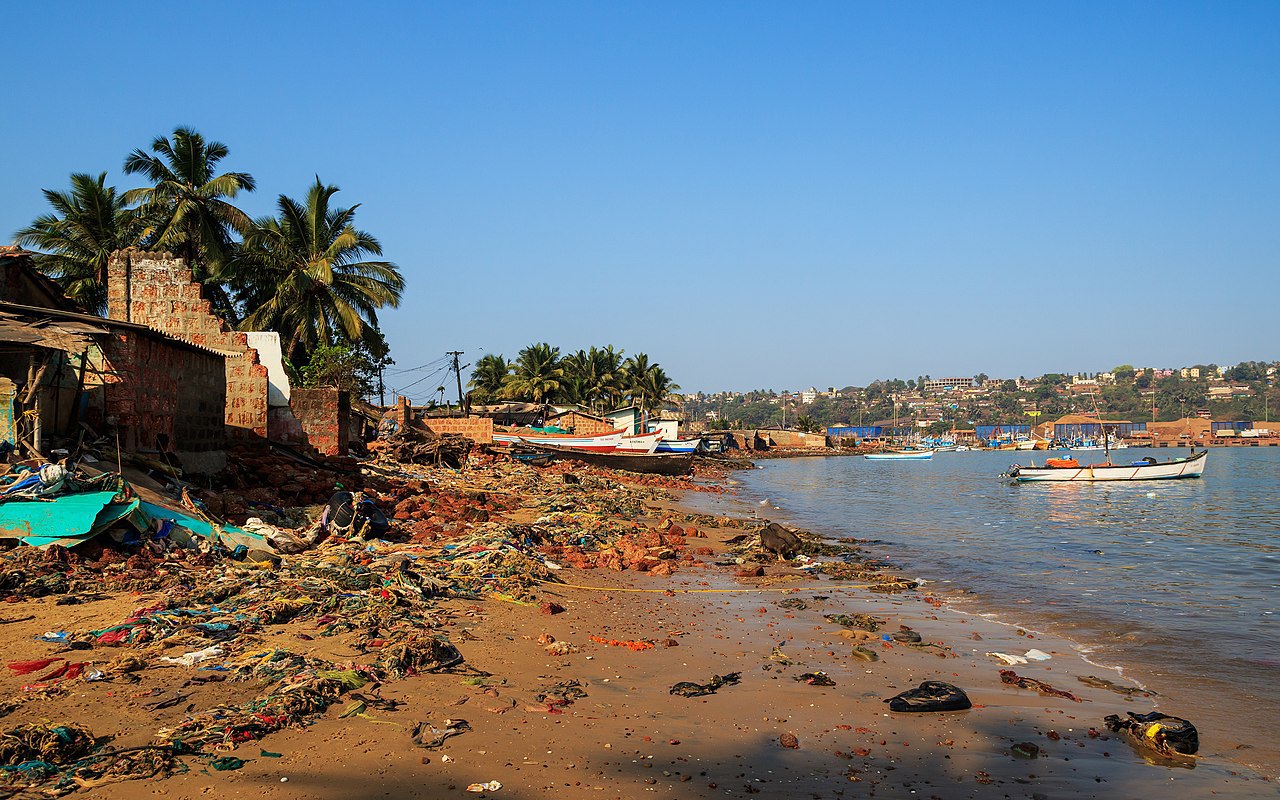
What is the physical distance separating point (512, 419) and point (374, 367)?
10.3m

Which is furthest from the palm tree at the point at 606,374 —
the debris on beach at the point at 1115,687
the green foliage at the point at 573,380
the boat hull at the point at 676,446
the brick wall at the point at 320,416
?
the debris on beach at the point at 1115,687

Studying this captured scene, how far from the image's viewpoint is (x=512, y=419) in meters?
47.2

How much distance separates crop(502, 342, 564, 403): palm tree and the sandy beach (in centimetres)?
5609

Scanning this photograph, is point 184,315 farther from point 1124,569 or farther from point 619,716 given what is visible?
point 1124,569

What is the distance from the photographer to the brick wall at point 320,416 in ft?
66.1

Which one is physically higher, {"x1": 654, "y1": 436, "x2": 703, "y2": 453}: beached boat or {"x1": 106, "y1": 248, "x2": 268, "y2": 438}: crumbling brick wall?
{"x1": 106, "y1": 248, "x2": 268, "y2": 438}: crumbling brick wall

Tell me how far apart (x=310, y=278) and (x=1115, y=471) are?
40.6 m

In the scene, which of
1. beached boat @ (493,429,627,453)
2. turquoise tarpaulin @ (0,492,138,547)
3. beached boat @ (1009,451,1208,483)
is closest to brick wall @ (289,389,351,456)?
turquoise tarpaulin @ (0,492,138,547)

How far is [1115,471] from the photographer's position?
4459cm

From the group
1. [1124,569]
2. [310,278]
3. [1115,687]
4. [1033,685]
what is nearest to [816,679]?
[1033,685]

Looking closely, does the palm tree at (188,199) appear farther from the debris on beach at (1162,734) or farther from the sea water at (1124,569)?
the debris on beach at (1162,734)

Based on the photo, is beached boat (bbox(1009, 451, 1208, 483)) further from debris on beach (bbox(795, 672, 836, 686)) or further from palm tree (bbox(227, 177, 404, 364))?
debris on beach (bbox(795, 672, 836, 686))

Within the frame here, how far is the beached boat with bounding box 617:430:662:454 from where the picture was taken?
4322 centimetres

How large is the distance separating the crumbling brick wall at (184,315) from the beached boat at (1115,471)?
3997cm
